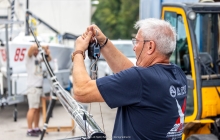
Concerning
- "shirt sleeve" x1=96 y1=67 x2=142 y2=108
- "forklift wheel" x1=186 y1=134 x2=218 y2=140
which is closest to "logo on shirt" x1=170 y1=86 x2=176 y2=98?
"shirt sleeve" x1=96 y1=67 x2=142 y2=108

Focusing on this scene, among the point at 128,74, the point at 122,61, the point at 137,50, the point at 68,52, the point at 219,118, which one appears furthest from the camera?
the point at 68,52

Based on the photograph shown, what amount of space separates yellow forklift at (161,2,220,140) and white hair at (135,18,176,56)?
129 inches

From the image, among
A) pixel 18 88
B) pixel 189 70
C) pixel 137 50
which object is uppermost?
pixel 137 50

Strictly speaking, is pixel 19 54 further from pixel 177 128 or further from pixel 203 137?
pixel 177 128

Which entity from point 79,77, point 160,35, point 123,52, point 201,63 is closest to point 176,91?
point 160,35

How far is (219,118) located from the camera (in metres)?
6.37

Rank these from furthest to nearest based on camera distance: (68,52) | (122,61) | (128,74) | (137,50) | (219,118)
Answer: (68,52)
(219,118)
(122,61)
(137,50)
(128,74)

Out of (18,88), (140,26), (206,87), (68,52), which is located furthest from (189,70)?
(68,52)

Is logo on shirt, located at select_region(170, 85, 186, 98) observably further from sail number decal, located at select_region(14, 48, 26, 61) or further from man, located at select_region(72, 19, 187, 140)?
sail number decal, located at select_region(14, 48, 26, 61)

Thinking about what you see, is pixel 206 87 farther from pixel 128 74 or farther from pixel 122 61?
pixel 128 74

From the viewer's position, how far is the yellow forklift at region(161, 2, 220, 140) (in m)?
6.45

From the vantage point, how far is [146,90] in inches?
118

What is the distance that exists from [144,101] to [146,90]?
66mm

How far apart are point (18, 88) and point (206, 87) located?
5191 millimetres
